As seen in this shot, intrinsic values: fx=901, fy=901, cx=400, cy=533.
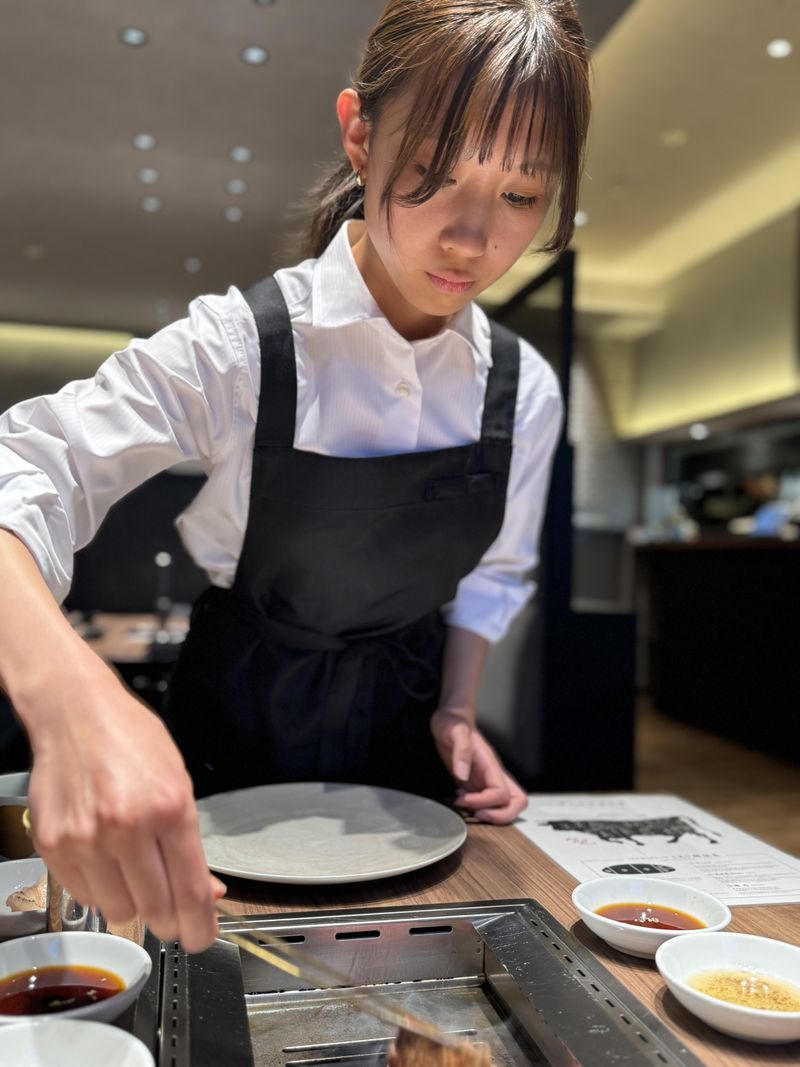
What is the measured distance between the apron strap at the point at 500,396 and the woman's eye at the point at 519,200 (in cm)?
32

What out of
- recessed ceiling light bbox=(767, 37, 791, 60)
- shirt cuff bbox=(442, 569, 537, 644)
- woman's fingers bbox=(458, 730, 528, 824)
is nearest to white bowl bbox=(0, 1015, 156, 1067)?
woman's fingers bbox=(458, 730, 528, 824)

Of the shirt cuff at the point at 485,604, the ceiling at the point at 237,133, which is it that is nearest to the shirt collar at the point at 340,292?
the shirt cuff at the point at 485,604

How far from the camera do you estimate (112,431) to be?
2.79 feet

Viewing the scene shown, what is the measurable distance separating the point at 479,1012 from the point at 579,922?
118mm

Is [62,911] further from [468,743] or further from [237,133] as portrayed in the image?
[237,133]

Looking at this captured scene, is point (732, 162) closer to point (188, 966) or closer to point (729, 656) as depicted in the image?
point (729, 656)

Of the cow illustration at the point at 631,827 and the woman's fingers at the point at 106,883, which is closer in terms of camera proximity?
the woman's fingers at the point at 106,883

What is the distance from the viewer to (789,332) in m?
6.58

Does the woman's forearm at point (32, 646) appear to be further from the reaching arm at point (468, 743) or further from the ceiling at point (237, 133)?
the ceiling at point (237, 133)

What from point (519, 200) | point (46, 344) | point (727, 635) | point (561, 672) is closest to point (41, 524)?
point (519, 200)

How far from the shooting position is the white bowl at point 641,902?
2.24 ft

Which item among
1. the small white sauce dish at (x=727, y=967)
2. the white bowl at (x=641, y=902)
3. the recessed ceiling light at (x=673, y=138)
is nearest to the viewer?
the small white sauce dish at (x=727, y=967)

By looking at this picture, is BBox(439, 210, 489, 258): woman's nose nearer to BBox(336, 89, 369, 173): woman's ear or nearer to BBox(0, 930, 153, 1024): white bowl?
BBox(336, 89, 369, 173): woman's ear

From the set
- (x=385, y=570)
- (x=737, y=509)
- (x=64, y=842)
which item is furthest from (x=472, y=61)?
(x=737, y=509)
